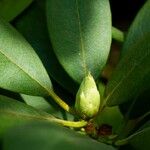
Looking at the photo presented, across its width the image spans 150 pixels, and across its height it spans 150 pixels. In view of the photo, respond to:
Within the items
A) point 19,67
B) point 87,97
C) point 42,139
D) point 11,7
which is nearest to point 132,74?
point 87,97

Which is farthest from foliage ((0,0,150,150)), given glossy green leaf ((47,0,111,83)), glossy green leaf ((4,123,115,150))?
glossy green leaf ((4,123,115,150))

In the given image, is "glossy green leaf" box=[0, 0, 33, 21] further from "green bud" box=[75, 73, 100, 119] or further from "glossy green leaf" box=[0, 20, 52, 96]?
"green bud" box=[75, 73, 100, 119]

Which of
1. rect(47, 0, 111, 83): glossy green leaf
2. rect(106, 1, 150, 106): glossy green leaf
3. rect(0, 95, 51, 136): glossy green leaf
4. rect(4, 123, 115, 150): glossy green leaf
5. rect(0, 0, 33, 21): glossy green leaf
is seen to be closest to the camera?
rect(4, 123, 115, 150): glossy green leaf

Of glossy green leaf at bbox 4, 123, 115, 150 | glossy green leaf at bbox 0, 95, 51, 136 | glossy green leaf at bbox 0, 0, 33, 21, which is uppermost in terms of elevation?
glossy green leaf at bbox 4, 123, 115, 150

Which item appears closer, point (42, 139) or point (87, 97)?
point (42, 139)

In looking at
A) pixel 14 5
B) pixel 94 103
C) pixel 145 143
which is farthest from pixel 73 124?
pixel 14 5

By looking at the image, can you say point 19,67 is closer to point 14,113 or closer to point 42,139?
point 14,113

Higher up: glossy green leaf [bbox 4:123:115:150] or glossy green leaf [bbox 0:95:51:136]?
glossy green leaf [bbox 4:123:115:150]

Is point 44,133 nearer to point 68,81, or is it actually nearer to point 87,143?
point 87,143
